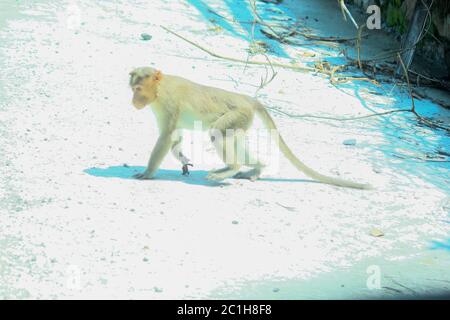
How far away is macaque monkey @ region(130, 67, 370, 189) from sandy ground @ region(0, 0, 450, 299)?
13 cm

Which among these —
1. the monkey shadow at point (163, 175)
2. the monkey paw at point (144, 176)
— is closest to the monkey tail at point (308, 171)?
the monkey shadow at point (163, 175)

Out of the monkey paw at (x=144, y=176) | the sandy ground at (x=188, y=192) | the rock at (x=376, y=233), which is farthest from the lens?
the monkey paw at (x=144, y=176)

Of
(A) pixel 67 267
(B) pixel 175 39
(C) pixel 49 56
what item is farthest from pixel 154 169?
(B) pixel 175 39

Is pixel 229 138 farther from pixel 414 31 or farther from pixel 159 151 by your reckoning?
pixel 414 31

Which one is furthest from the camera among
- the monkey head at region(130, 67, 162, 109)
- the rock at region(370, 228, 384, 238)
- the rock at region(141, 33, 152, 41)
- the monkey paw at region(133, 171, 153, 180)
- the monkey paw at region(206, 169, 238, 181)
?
the rock at region(141, 33, 152, 41)

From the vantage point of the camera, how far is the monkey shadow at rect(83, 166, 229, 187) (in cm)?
504

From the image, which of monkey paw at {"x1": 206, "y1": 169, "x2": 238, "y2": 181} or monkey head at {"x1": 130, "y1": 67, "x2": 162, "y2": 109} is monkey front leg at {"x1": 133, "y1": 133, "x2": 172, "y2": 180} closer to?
monkey head at {"x1": 130, "y1": 67, "x2": 162, "y2": 109}

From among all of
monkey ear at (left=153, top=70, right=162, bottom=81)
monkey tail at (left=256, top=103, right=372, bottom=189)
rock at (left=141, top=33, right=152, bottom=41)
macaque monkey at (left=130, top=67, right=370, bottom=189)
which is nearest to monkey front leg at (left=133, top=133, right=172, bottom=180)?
macaque monkey at (left=130, top=67, right=370, bottom=189)

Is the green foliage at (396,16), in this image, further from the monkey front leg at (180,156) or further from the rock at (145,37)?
the monkey front leg at (180,156)

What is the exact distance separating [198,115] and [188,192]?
21.8 inches

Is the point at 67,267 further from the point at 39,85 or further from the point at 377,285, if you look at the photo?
the point at 39,85

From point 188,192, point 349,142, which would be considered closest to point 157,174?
point 188,192

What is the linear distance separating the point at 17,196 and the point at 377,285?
A: 7.27 ft

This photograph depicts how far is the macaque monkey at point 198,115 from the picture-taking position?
16.2 ft
